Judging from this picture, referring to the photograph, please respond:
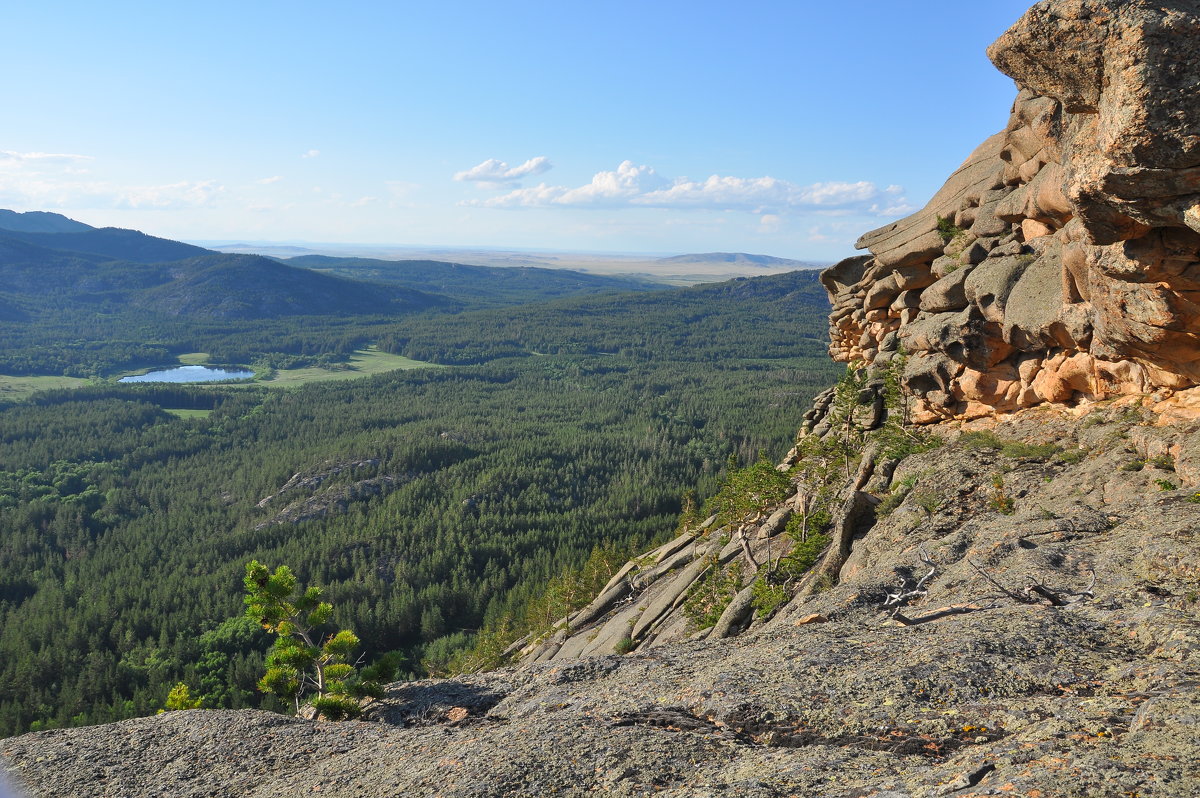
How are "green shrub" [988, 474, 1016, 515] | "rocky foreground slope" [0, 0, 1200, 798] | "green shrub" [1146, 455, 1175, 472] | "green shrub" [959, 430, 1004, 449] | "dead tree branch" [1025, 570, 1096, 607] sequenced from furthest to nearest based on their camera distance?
"green shrub" [959, 430, 1004, 449], "green shrub" [988, 474, 1016, 515], "green shrub" [1146, 455, 1175, 472], "dead tree branch" [1025, 570, 1096, 607], "rocky foreground slope" [0, 0, 1200, 798]

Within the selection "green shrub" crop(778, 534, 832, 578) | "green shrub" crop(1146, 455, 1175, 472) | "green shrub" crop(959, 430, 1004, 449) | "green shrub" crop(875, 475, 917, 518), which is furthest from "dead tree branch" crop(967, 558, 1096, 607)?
"green shrub" crop(778, 534, 832, 578)

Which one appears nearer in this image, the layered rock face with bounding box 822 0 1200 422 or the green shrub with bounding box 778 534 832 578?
the layered rock face with bounding box 822 0 1200 422

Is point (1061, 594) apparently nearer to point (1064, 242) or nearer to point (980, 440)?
point (980, 440)

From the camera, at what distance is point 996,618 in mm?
14047

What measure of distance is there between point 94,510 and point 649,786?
151 meters

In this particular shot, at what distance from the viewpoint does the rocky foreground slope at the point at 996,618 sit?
1028cm

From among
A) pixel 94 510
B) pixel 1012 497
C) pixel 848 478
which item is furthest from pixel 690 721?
pixel 94 510

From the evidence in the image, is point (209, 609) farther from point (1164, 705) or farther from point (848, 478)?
point (1164, 705)

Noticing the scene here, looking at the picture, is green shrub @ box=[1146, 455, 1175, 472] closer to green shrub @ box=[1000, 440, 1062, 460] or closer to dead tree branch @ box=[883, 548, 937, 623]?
green shrub @ box=[1000, 440, 1062, 460]

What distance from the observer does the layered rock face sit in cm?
1384

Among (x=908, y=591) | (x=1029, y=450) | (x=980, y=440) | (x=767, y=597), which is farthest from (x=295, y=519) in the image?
(x=908, y=591)

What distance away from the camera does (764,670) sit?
45.7 ft

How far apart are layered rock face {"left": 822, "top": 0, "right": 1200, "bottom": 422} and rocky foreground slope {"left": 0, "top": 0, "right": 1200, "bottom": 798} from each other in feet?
0.28

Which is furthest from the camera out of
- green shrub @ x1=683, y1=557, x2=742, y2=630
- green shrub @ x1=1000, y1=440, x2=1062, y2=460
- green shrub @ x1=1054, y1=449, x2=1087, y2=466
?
green shrub @ x1=683, y1=557, x2=742, y2=630
